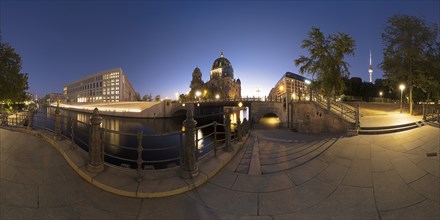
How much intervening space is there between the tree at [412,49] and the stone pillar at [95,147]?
22.7 m

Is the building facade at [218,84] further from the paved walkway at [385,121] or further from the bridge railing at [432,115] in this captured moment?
the bridge railing at [432,115]

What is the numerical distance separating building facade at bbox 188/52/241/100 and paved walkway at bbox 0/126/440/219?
262ft

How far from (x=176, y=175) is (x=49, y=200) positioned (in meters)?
2.35

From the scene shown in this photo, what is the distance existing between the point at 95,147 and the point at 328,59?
70.2 ft

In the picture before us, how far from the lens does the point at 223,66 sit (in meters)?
119

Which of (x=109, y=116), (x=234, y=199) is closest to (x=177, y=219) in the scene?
(x=234, y=199)

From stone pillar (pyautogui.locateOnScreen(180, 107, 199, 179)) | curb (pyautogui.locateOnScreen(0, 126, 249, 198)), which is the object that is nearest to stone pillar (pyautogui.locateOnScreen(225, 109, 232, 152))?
curb (pyautogui.locateOnScreen(0, 126, 249, 198))

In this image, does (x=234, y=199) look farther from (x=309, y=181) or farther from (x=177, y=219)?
(x=309, y=181)

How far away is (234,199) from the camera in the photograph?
4.06 metres

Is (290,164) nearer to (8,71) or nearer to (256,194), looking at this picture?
(256,194)

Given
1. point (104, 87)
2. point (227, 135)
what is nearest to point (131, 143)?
point (227, 135)

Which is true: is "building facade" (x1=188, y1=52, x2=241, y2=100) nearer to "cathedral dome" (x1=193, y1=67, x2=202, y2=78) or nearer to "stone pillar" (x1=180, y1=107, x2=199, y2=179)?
"cathedral dome" (x1=193, y1=67, x2=202, y2=78)

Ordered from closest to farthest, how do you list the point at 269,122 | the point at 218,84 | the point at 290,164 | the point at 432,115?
the point at 290,164 < the point at 432,115 < the point at 269,122 < the point at 218,84

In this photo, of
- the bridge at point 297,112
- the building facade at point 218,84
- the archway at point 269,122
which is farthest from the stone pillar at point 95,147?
the building facade at point 218,84
